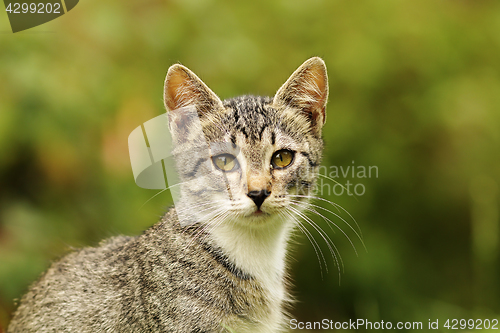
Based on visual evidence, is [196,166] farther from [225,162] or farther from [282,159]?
[282,159]

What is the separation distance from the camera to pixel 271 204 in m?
2.46

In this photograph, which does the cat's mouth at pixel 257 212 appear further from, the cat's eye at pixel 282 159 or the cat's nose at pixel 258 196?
the cat's eye at pixel 282 159

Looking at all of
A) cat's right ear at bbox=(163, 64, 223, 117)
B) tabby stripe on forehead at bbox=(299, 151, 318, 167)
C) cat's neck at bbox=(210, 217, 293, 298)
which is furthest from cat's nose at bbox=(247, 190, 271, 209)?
cat's right ear at bbox=(163, 64, 223, 117)

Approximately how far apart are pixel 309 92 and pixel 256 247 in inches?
43.9

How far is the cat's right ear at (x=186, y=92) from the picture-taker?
102 inches

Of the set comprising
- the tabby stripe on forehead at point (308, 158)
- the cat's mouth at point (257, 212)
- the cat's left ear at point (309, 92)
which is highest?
the cat's left ear at point (309, 92)

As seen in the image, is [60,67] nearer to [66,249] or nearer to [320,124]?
[66,249]

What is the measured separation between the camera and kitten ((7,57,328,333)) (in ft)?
7.99

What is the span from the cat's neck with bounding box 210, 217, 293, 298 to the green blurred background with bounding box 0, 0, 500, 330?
148 cm

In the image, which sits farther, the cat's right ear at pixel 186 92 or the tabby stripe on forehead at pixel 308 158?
the tabby stripe on forehead at pixel 308 158

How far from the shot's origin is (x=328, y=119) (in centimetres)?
442

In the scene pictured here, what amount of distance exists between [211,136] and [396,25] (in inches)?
111

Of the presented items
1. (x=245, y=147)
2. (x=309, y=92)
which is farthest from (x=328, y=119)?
(x=245, y=147)

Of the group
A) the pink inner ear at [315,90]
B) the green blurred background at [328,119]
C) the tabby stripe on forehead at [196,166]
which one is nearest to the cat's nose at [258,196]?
the tabby stripe on forehead at [196,166]
